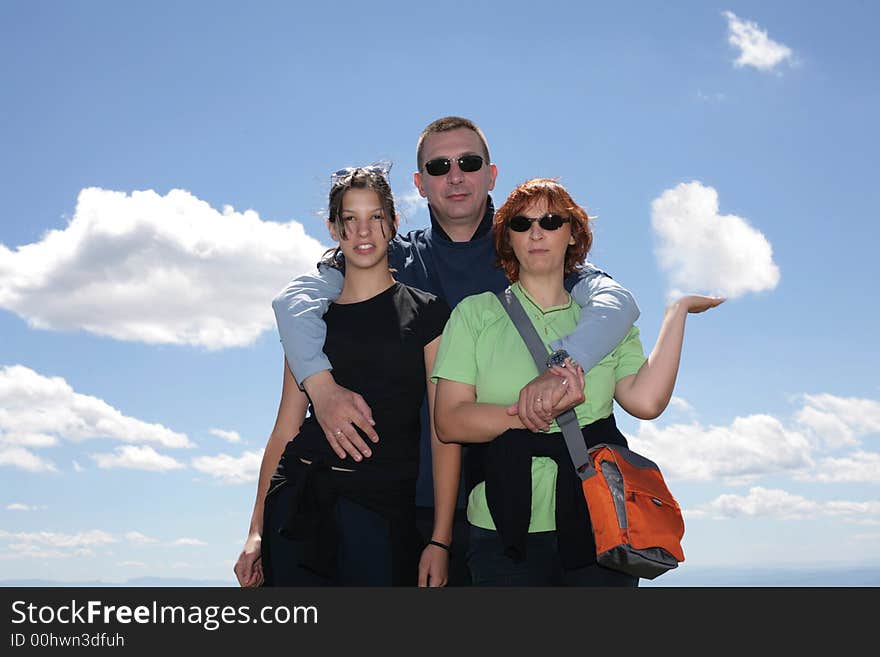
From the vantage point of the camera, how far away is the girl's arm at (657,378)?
5.33 metres

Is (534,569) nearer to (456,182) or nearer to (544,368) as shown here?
(544,368)

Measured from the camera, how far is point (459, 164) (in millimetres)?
7602

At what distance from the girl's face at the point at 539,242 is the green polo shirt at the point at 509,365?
10.1 inches

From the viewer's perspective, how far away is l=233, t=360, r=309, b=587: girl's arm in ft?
18.9

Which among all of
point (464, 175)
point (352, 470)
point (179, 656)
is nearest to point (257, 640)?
point (179, 656)

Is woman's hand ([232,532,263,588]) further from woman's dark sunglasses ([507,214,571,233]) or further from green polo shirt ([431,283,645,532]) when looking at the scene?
woman's dark sunglasses ([507,214,571,233])

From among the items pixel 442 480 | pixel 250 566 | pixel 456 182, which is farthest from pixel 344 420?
pixel 456 182

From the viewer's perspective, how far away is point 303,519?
525 centimetres

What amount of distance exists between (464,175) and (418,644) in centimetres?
419

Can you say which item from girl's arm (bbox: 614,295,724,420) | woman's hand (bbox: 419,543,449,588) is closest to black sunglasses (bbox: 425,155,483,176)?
girl's arm (bbox: 614,295,724,420)

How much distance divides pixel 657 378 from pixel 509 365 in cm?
91

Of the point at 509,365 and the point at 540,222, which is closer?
the point at 509,365

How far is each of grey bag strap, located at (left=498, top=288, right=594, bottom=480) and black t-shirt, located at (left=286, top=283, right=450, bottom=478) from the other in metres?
0.54

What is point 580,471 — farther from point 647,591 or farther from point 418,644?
point 418,644
